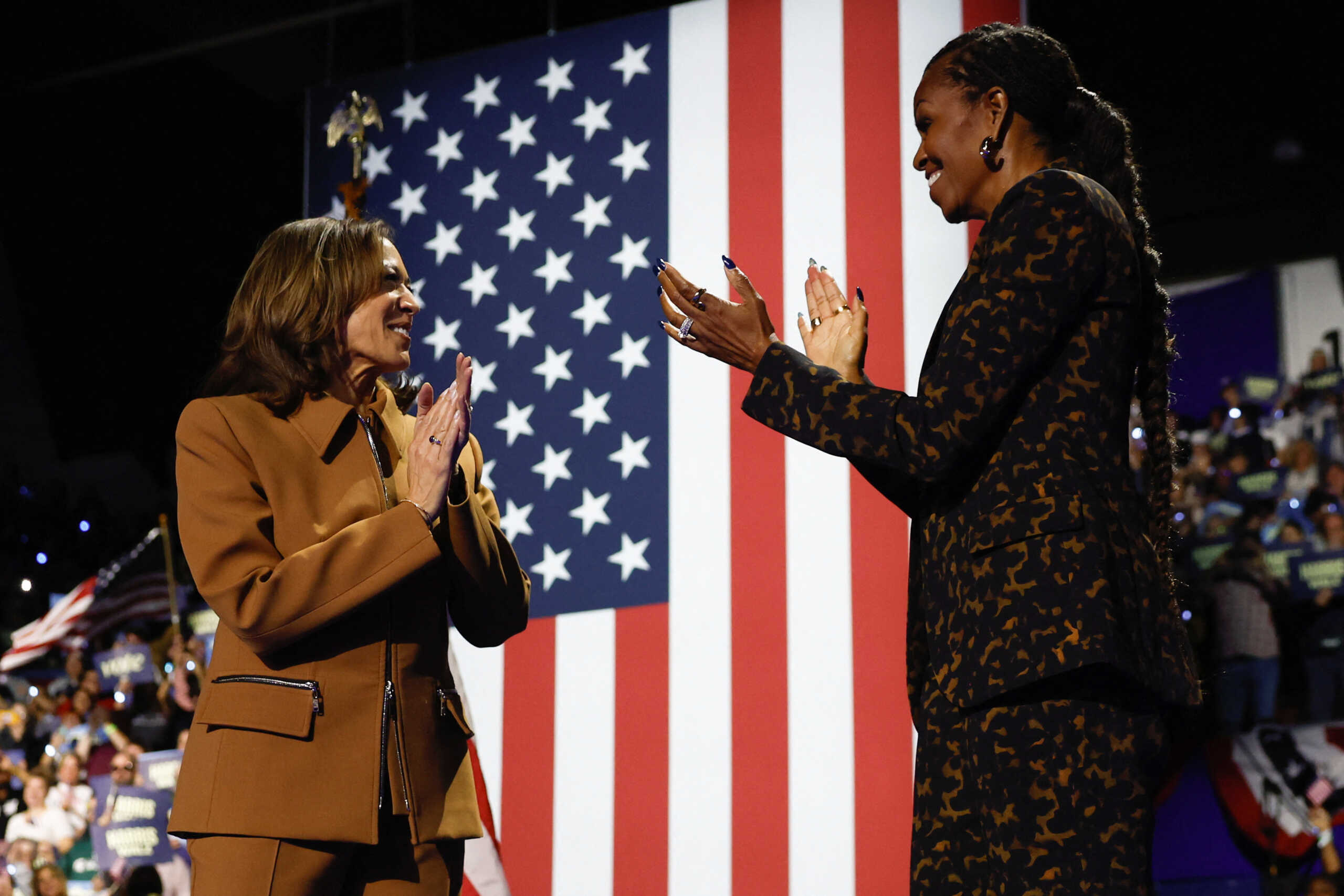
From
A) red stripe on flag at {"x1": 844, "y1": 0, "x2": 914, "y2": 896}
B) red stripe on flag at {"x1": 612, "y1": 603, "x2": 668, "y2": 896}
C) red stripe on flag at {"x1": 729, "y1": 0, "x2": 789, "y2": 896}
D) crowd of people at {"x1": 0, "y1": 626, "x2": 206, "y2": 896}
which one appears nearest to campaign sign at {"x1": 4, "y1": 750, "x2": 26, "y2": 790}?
crowd of people at {"x1": 0, "y1": 626, "x2": 206, "y2": 896}

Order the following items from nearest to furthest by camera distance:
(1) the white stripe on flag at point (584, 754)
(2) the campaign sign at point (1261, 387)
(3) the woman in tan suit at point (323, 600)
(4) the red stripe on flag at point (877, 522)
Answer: (3) the woman in tan suit at point (323, 600)
(4) the red stripe on flag at point (877, 522)
(1) the white stripe on flag at point (584, 754)
(2) the campaign sign at point (1261, 387)

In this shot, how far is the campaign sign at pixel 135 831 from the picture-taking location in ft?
17.4

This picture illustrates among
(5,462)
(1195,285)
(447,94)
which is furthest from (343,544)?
(5,462)

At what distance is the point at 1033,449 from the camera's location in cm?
125

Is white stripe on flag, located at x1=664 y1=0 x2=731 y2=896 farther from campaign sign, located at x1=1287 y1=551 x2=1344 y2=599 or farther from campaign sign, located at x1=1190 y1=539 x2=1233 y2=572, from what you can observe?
campaign sign, located at x1=1287 y1=551 x2=1344 y2=599

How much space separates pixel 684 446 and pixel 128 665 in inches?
179

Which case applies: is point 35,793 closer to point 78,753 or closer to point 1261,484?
point 78,753

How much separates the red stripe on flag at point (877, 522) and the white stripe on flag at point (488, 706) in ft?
3.13

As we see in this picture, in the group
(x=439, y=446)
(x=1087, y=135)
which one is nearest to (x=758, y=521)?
(x=439, y=446)

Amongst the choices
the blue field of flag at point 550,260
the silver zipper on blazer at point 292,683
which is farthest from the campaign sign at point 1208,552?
the silver zipper on blazer at point 292,683

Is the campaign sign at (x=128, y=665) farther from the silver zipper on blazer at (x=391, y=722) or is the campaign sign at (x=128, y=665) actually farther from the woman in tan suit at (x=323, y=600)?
the silver zipper on blazer at (x=391, y=722)

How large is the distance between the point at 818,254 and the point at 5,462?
20.8 feet

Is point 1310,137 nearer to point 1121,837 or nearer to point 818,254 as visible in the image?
point 818,254

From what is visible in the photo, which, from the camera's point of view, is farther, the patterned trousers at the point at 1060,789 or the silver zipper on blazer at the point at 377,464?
the silver zipper on blazer at the point at 377,464
